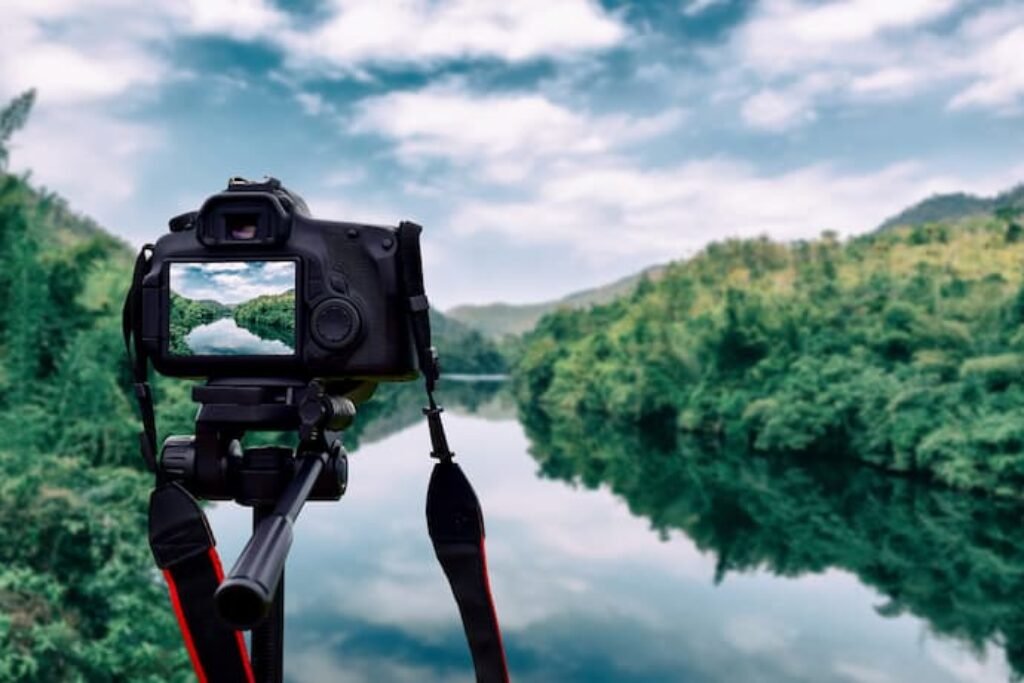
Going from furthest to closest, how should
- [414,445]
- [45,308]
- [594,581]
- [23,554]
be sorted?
[414,445] → [594,581] → [45,308] → [23,554]

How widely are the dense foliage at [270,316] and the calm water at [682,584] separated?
7.57 meters

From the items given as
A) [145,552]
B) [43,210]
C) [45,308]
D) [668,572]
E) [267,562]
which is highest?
[43,210]

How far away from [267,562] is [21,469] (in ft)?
23.4

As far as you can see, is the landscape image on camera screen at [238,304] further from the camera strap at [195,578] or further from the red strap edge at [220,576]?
the red strap edge at [220,576]

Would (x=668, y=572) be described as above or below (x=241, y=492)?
below

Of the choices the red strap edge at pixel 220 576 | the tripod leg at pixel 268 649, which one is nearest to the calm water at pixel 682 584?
the tripod leg at pixel 268 649

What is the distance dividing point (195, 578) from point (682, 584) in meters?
11.7

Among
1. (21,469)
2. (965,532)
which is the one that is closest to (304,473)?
(21,469)

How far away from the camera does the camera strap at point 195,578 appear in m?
0.88

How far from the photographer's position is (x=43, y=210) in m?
10.0

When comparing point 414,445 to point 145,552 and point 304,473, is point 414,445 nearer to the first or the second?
point 145,552

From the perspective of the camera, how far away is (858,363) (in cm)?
1845

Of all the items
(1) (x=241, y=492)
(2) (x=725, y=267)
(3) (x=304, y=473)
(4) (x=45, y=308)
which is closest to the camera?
(3) (x=304, y=473)

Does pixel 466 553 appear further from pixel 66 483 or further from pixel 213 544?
pixel 66 483
